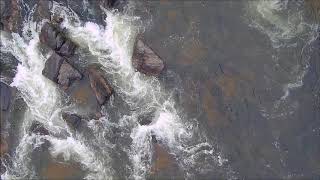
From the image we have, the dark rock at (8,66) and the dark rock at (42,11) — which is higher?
the dark rock at (42,11)

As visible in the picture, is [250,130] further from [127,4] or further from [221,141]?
[127,4]

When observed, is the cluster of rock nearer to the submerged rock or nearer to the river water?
the river water

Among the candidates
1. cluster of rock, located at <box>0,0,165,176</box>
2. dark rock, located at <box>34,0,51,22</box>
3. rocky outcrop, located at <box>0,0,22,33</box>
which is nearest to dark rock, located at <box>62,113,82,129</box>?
cluster of rock, located at <box>0,0,165,176</box>

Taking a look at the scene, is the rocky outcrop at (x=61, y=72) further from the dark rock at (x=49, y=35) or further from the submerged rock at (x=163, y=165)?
the submerged rock at (x=163, y=165)

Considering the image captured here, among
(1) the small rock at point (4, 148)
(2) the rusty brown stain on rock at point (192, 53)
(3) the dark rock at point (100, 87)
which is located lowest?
(1) the small rock at point (4, 148)

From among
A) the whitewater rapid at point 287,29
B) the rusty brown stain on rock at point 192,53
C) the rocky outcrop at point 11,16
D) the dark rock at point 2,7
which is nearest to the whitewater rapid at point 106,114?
the rocky outcrop at point 11,16

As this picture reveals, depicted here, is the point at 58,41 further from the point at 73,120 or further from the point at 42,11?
the point at 73,120
